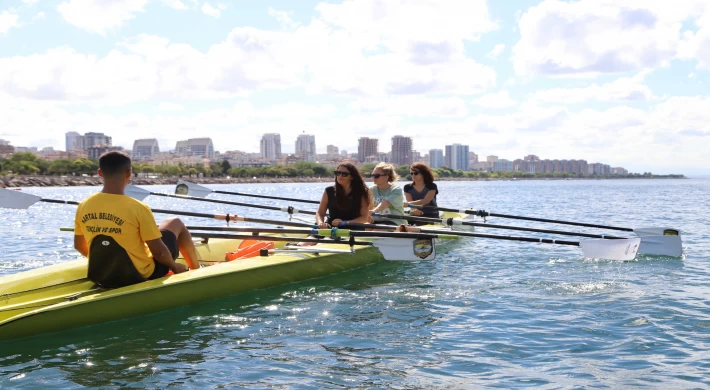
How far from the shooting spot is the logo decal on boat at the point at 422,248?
8711 mm

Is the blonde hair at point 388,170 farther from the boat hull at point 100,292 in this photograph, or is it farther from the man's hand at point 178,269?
the man's hand at point 178,269

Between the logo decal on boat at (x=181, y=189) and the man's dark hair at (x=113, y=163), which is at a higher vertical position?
the man's dark hair at (x=113, y=163)

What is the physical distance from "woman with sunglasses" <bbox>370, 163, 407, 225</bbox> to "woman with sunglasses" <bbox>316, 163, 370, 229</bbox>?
1301mm

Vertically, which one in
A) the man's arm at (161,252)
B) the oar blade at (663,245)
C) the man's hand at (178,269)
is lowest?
the oar blade at (663,245)

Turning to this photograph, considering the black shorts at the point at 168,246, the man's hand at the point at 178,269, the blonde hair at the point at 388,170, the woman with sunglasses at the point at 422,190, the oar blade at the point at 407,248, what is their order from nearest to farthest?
the black shorts at the point at 168,246, the man's hand at the point at 178,269, the oar blade at the point at 407,248, the blonde hair at the point at 388,170, the woman with sunglasses at the point at 422,190

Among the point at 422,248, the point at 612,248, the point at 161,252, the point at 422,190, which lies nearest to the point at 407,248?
the point at 422,248

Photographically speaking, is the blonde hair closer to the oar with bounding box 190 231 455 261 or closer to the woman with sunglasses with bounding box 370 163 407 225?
the woman with sunglasses with bounding box 370 163 407 225

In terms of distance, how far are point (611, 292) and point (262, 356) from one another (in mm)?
5292

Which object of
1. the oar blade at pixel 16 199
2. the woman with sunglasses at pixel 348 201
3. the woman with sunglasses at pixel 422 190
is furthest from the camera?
the woman with sunglasses at pixel 422 190

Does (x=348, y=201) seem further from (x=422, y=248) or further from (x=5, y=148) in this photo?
(x=5, y=148)

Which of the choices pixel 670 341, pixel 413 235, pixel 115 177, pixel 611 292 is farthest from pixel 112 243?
pixel 611 292

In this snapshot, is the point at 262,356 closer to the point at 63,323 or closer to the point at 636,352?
the point at 63,323

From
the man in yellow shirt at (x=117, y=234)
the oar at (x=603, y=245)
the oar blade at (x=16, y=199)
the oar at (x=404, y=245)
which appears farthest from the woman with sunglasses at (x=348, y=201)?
the oar blade at (x=16, y=199)

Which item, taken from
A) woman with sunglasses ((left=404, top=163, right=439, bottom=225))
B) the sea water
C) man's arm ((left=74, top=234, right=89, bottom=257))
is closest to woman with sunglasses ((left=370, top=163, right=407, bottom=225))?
woman with sunglasses ((left=404, top=163, right=439, bottom=225))
